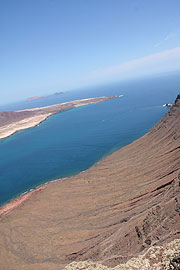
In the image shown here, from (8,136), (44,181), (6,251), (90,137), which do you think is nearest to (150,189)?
(6,251)

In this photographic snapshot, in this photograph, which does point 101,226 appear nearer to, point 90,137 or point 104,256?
point 104,256

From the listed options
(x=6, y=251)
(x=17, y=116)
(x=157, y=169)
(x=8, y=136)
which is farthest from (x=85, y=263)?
(x=17, y=116)

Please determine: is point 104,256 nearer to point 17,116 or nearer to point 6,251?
point 6,251

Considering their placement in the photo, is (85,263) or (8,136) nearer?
(85,263)

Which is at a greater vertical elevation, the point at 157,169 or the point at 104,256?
the point at 157,169

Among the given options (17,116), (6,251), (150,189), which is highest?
(17,116)

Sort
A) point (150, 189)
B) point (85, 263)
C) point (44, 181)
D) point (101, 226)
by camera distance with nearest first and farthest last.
Result: point (85, 263) < point (101, 226) < point (150, 189) < point (44, 181)

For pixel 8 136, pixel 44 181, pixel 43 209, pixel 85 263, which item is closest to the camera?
pixel 85 263
